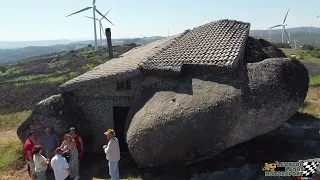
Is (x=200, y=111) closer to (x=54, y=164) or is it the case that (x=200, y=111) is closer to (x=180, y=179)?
(x=180, y=179)

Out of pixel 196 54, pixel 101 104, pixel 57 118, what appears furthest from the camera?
pixel 101 104

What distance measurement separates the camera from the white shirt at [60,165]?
433 inches

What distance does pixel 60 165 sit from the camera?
36.1 feet

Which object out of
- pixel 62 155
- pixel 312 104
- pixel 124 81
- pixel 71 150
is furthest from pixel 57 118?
pixel 312 104

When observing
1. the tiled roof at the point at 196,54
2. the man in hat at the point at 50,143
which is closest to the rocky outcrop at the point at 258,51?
the tiled roof at the point at 196,54

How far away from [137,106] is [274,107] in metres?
5.36

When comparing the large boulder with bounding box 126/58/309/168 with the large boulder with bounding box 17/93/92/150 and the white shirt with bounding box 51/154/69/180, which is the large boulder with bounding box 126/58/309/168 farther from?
the large boulder with bounding box 17/93/92/150

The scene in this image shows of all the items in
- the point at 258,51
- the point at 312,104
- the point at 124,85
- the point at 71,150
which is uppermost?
the point at 258,51

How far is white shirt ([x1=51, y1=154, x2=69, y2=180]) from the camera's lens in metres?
11.0

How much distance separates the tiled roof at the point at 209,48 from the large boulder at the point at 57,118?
3.85 meters

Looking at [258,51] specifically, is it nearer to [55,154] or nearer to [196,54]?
[196,54]

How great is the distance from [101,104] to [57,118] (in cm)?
203

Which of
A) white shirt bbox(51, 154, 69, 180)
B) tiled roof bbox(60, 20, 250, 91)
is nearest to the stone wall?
tiled roof bbox(60, 20, 250, 91)

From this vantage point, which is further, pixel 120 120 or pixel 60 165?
pixel 120 120
